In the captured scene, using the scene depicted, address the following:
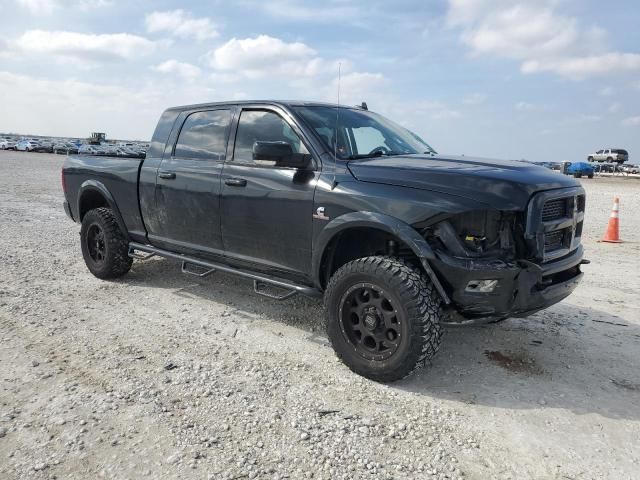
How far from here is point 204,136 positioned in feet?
16.0

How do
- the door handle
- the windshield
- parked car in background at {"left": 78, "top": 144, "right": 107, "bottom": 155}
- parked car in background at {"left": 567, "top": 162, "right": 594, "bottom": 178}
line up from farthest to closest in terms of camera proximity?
1. parked car in background at {"left": 567, "top": 162, "right": 594, "bottom": 178}
2. parked car in background at {"left": 78, "top": 144, "right": 107, "bottom": 155}
3. the door handle
4. the windshield

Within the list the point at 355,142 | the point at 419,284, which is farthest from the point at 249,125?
the point at 419,284

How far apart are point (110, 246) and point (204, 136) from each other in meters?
1.84

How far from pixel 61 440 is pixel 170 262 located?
167 inches

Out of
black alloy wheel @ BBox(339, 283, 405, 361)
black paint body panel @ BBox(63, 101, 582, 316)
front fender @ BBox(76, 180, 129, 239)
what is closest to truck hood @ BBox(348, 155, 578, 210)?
black paint body panel @ BBox(63, 101, 582, 316)

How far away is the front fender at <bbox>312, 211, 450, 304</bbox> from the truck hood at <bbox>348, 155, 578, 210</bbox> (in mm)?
269

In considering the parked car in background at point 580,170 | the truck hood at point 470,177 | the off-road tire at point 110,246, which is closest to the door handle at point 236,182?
the truck hood at point 470,177

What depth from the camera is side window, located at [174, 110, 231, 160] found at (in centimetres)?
468

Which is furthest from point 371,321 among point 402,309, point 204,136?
point 204,136

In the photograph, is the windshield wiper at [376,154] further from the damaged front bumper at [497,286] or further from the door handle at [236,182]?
the damaged front bumper at [497,286]

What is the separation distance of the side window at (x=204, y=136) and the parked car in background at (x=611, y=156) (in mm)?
63831

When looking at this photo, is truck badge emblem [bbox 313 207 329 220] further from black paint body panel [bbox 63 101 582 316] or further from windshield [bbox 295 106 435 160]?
windshield [bbox 295 106 435 160]

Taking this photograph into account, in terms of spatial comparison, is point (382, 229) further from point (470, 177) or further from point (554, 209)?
point (554, 209)

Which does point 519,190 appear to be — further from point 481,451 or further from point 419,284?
point 481,451
